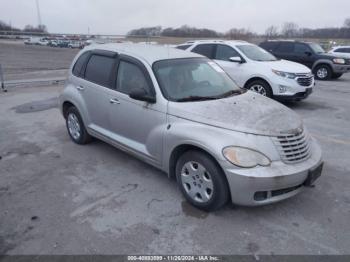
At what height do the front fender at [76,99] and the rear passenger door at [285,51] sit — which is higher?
the rear passenger door at [285,51]

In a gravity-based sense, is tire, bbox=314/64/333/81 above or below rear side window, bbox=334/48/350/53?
below

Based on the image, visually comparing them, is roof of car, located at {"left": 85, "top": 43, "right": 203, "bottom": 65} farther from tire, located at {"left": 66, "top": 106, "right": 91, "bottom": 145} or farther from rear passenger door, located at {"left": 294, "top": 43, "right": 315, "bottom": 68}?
rear passenger door, located at {"left": 294, "top": 43, "right": 315, "bottom": 68}

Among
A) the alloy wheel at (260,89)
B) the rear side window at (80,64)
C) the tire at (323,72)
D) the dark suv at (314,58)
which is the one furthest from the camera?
the tire at (323,72)

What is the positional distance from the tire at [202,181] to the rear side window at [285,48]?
44.4 ft

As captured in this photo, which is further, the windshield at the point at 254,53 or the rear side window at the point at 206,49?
the rear side window at the point at 206,49

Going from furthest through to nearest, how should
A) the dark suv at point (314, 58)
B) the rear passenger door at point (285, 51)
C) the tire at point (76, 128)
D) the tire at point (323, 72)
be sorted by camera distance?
the rear passenger door at point (285, 51)
the tire at point (323, 72)
the dark suv at point (314, 58)
the tire at point (76, 128)

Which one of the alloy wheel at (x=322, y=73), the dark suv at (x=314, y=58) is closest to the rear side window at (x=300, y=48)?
the dark suv at (x=314, y=58)

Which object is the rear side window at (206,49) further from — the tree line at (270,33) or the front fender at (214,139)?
the tree line at (270,33)

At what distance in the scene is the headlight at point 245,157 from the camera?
307 cm

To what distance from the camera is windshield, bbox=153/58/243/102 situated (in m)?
3.87

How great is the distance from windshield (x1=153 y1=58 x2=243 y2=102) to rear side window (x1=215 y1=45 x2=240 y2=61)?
463 cm

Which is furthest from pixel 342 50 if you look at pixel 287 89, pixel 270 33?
pixel 270 33

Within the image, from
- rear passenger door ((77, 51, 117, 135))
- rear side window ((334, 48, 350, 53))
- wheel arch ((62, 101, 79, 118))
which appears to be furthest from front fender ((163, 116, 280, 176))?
rear side window ((334, 48, 350, 53))

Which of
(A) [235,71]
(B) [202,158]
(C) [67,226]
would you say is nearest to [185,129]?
(B) [202,158]
